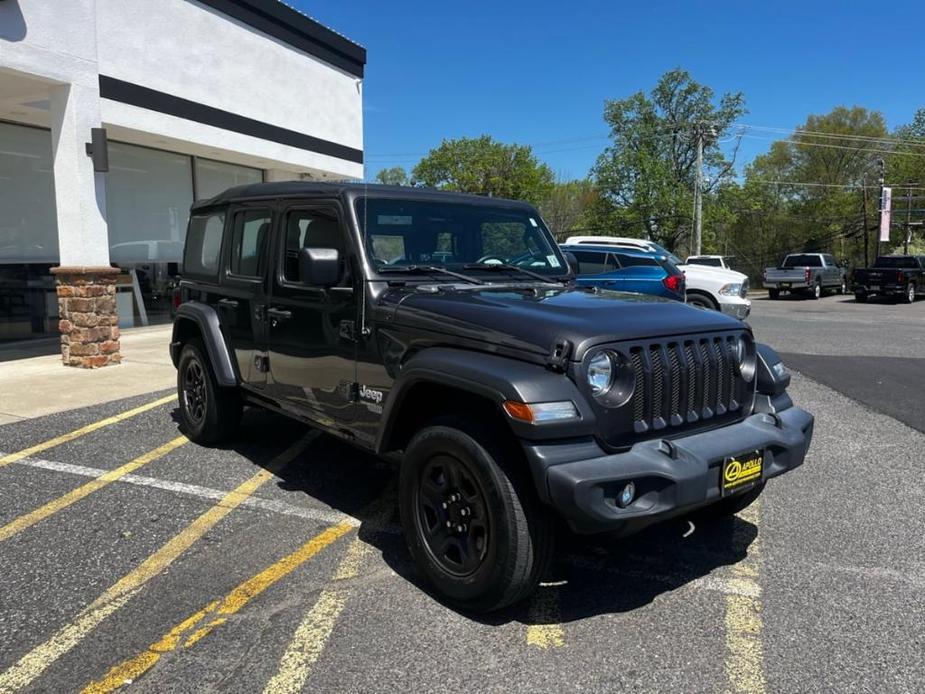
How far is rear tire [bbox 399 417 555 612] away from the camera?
9.64ft

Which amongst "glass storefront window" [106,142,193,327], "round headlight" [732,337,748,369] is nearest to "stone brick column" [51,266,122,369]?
"glass storefront window" [106,142,193,327]

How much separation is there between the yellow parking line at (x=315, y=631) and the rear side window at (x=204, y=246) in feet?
8.51

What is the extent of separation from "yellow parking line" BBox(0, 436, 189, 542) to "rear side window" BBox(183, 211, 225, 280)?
4.56 ft

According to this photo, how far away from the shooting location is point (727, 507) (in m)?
4.13

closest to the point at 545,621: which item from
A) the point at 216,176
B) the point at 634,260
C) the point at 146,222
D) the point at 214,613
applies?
the point at 214,613

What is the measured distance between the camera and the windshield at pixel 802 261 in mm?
30078

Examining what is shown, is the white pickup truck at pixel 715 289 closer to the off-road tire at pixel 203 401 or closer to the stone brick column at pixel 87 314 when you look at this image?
the stone brick column at pixel 87 314

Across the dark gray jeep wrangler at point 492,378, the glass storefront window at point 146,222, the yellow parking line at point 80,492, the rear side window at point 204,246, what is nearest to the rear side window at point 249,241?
the dark gray jeep wrangler at point 492,378

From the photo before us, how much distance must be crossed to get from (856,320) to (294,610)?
19.0 meters

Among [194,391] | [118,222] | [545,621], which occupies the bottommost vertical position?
[545,621]

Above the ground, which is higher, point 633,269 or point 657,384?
point 633,269

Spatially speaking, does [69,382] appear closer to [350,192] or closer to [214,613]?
[350,192]

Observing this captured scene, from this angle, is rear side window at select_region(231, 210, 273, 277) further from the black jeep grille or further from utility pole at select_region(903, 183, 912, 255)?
utility pole at select_region(903, 183, 912, 255)

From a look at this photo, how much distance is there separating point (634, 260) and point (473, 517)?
430 inches
